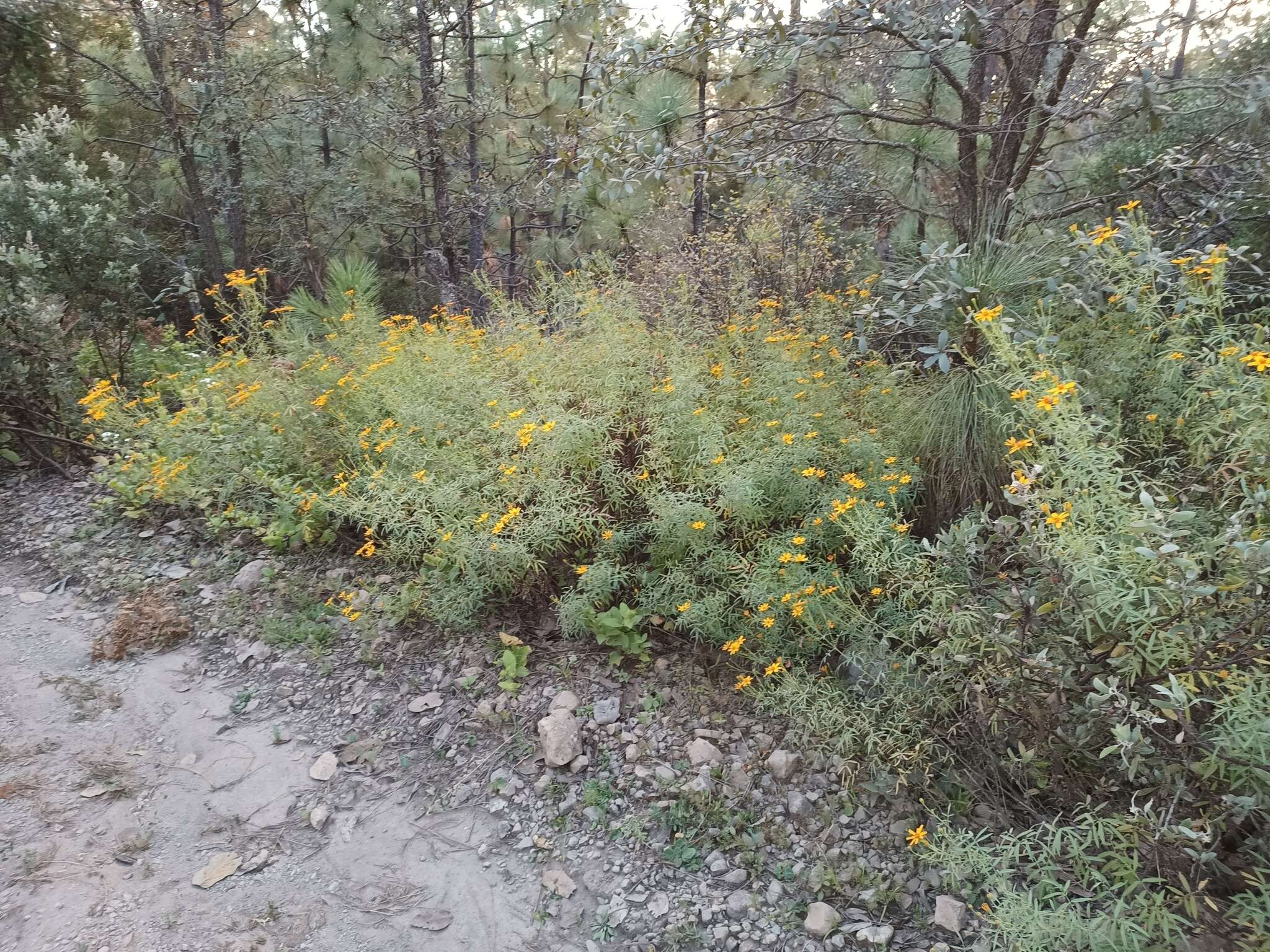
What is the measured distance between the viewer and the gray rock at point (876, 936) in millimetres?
2029

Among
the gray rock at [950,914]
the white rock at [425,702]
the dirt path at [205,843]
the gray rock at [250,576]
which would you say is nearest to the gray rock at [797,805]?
the gray rock at [950,914]

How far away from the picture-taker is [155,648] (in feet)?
11.3

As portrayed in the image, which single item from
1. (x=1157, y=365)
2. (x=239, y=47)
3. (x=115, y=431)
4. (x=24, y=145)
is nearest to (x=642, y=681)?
(x=1157, y=365)

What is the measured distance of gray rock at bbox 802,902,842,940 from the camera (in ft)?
6.85

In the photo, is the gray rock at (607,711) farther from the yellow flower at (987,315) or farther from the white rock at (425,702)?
the yellow flower at (987,315)

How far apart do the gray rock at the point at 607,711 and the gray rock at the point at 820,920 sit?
0.95 metres

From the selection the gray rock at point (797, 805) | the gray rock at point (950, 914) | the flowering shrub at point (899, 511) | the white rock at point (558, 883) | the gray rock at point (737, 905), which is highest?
→ the flowering shrub at point (899, 511)

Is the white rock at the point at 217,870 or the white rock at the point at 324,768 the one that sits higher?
the white rock at the point at 324,768

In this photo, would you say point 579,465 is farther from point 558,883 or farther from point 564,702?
point 558,883

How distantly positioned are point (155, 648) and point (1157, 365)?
4164 mm

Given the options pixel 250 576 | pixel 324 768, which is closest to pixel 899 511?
pixel 324 768

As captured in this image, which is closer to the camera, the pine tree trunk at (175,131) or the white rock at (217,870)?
the white rock at (217,870)

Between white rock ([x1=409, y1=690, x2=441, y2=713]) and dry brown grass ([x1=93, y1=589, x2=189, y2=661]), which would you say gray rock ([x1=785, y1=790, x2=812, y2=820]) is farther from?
dry brown grass ([x1=93, y1=589, x2=189, y2=661])

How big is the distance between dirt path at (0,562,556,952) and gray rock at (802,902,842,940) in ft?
2.46
